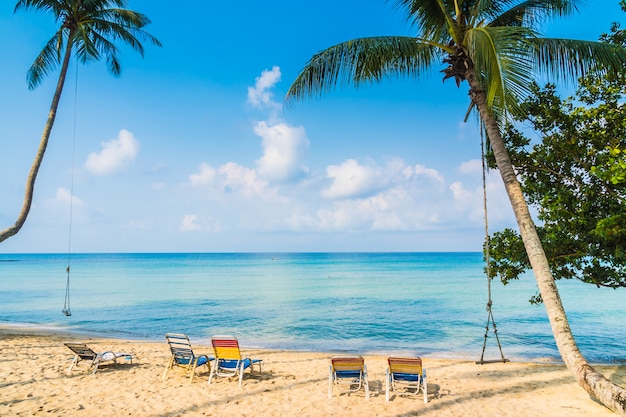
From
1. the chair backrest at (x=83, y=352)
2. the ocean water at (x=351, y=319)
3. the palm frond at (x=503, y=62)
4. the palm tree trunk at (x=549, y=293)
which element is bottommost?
the ocean water at (x=351, y=319)

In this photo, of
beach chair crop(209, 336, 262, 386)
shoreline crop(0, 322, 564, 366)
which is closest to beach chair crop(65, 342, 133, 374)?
beach chair crop(209, 336, 262, 386)

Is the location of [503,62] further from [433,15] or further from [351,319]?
[351,319]

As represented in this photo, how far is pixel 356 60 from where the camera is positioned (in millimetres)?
7402

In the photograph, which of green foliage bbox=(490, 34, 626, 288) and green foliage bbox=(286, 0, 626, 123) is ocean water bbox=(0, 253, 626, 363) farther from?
green foliage bbox=(286, 0, 626, 123)

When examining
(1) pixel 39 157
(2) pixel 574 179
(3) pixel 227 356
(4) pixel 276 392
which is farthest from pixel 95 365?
(2) pixel 574 179

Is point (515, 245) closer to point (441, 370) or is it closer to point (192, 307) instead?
point (441, 370)

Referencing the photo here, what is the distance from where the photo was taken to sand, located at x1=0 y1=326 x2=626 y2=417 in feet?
20.7

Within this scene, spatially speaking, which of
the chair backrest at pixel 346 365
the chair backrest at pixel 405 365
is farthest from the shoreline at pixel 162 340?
the chair backrest at pixel 346 365

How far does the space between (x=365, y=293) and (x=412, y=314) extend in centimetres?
1034

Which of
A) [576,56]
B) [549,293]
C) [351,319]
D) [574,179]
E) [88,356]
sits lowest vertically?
[351,319]

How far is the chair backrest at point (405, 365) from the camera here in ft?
22.7

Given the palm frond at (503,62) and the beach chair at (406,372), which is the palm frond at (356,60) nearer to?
the palm frond at (503,62)

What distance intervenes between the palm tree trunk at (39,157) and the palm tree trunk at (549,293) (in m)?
11.3

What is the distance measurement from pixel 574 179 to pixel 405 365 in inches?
210
